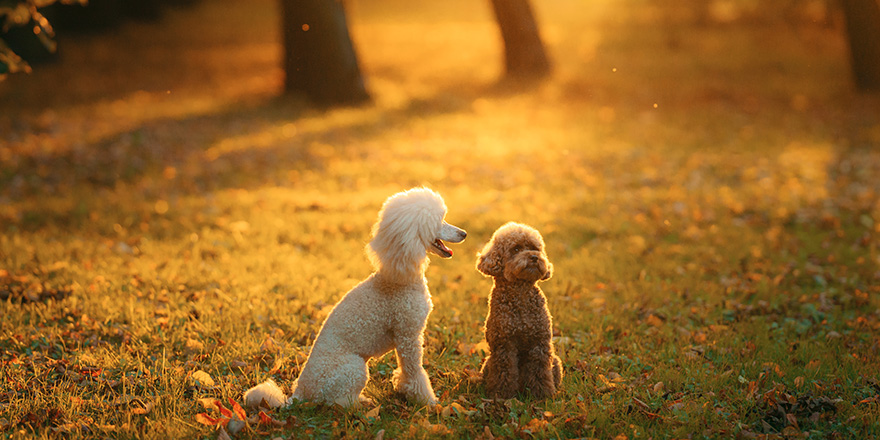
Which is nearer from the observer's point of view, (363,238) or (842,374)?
(842,374)

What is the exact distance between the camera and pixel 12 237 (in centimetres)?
841

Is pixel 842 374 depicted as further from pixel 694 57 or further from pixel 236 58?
pixel 236 58

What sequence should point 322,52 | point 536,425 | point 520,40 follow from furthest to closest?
point 520,40
point 322,52
point 536,425

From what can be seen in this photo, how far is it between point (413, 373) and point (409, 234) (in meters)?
0.99

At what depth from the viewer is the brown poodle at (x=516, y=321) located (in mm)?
4320

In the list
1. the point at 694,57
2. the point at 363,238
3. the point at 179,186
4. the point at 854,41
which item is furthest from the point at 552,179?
the point at 694,57

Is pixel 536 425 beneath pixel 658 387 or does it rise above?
above

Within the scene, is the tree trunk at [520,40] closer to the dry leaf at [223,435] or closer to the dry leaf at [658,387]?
the dry leaf at [658,387]

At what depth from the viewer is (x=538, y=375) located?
4.50m

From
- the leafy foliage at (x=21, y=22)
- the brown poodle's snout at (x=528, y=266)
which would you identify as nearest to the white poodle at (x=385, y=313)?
the brown poodle's snout at (x=528, y=266)

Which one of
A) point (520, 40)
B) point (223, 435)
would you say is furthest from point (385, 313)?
point (520, 40)

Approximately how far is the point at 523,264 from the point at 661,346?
86.2 inches

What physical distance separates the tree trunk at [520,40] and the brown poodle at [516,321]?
1773 cm

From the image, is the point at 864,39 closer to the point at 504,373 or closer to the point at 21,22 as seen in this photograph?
the point at 504,373
